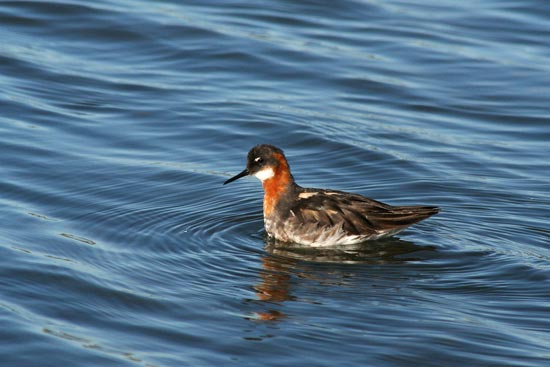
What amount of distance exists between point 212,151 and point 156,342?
669cm

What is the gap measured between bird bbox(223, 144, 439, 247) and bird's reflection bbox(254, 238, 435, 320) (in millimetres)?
133

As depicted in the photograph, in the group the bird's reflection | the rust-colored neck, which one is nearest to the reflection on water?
the bird's reflection

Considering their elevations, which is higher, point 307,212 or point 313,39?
point 313,39

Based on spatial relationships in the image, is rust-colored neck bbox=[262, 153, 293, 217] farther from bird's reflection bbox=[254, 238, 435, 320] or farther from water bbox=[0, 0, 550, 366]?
bird's reflection bbox=[254, 238, 435, 320]

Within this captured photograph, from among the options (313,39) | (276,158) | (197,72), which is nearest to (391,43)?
(313,39)

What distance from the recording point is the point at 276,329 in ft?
35.1

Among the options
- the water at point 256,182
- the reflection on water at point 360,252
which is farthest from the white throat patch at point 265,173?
the reflection on water at point 360,252

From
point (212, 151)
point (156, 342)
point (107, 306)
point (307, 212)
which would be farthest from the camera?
point (212, 151)

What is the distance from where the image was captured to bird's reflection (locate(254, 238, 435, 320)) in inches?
465

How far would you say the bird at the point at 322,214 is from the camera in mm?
13570

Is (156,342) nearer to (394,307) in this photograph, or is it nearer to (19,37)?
(394,307)

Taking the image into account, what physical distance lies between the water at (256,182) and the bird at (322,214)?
25 cm

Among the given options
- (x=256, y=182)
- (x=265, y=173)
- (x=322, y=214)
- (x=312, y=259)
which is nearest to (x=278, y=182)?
(x=265, y=173)

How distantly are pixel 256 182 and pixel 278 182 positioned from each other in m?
1.79
